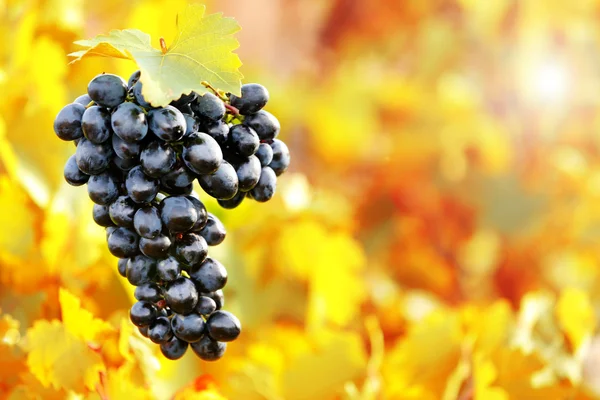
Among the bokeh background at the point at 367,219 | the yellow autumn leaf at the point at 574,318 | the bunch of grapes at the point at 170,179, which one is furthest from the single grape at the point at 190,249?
the yellow autumn leaf at the point at 574,318

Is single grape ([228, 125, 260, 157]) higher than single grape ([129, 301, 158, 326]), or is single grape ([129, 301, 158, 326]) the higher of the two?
single grape ([228, 125, 260, 157])

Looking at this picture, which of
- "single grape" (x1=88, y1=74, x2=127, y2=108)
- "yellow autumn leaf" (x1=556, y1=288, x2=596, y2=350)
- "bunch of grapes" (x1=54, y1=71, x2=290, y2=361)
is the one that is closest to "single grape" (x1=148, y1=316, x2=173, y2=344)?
"bunch of grapes" (x1=54, y1=71, x2=290, y2=361)

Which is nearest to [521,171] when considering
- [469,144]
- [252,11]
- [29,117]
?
[469,144]

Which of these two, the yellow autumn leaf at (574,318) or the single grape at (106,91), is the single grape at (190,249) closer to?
the single grape at (106,91)

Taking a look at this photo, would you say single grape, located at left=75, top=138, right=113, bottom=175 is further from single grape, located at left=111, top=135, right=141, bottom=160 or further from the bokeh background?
the bokeh background

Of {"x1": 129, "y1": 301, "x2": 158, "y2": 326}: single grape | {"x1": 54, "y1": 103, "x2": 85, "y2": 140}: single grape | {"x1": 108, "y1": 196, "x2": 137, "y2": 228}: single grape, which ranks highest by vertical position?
{"x1": 54, "y1": 103, "x2": 85, "y2": 140}: single grape

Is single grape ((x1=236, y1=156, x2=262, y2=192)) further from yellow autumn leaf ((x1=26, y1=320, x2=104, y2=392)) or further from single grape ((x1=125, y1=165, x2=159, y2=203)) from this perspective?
yellow autumn leaf ((x1=26, y1=320, x2=104, y2=392))

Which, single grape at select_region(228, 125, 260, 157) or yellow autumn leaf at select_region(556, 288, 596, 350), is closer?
single grape at select_region(228, 125, 260, 157)
